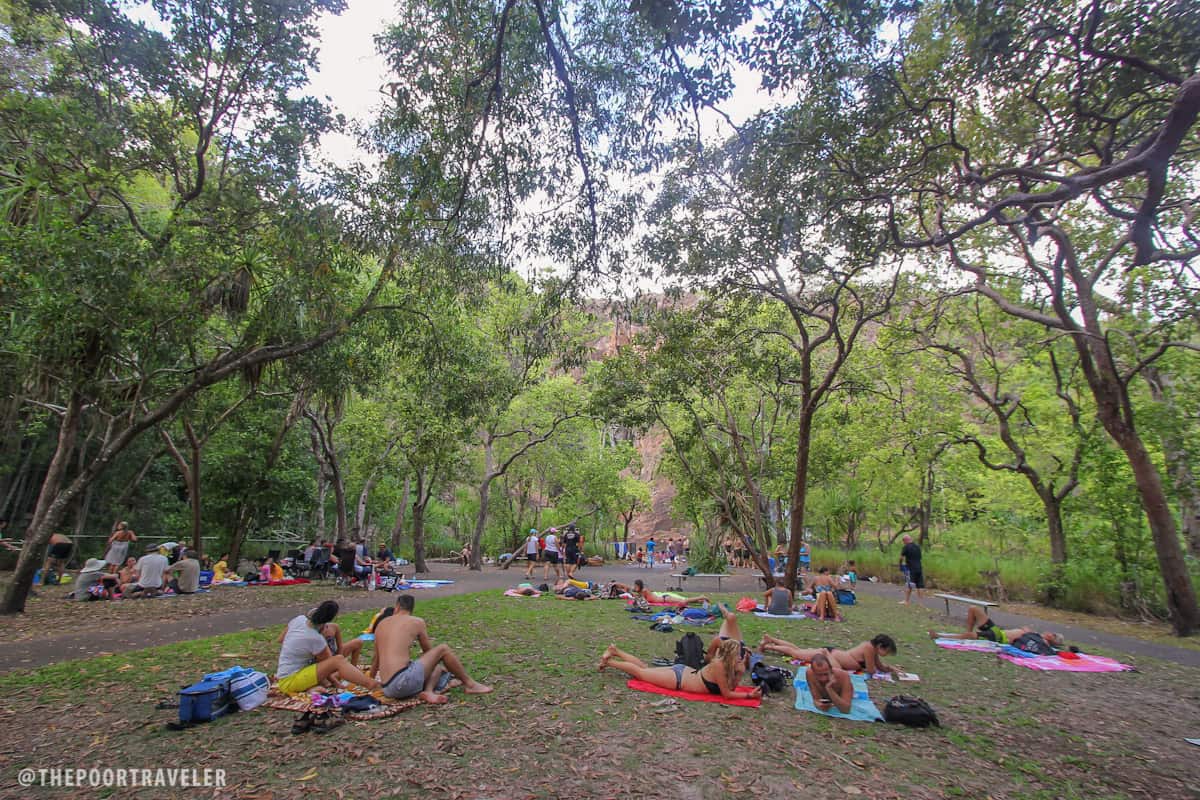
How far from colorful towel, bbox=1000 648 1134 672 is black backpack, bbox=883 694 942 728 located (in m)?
3.46

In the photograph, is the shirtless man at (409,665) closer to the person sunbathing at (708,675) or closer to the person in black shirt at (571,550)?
the person sunbathing at (708,675)

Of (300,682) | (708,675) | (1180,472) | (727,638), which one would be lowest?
(300,682)

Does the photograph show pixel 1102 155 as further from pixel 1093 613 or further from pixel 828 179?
pixel 1093 613

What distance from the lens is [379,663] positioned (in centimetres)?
542

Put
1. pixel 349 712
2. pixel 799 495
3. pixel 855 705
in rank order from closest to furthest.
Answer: pixel 349 712, pixel 855 705, pixel 799 495

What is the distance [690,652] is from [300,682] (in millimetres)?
3828

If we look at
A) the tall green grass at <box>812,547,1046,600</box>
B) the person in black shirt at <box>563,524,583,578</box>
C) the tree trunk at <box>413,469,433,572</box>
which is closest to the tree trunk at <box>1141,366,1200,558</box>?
the tall green grass at <box>812,547,1046,600</box>

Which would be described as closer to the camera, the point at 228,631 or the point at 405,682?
the point at 405,682

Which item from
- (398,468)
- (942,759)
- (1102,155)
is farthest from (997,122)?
(398,468)

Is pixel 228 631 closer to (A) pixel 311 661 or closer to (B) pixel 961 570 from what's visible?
(A) pixel 311 661

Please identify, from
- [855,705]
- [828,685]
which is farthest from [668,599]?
[828,685]

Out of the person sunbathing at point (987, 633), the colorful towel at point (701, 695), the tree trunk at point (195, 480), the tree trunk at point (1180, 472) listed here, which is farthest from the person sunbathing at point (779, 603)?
the tree trunk at point (195, 480)

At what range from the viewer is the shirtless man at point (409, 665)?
509cm

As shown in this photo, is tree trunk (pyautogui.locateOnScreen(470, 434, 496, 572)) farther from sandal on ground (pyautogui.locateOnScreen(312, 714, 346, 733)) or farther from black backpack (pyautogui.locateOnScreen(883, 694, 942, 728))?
black backpack (pyautogui.locateOnScreen(883, 694, 942, 728))
